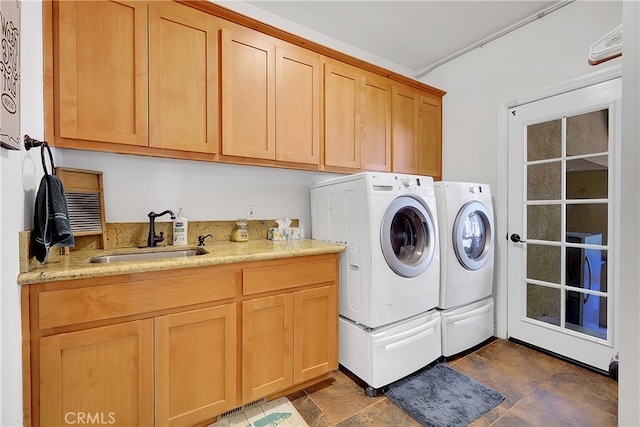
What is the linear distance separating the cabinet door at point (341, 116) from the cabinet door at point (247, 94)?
46 cm

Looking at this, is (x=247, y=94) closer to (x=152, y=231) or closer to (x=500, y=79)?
(x=152, y=231)

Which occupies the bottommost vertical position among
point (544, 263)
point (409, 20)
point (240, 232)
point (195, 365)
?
point (195, 365)

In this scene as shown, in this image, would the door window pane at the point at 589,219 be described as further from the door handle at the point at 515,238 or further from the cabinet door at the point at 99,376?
→ the cabinet door at the point at 99,376

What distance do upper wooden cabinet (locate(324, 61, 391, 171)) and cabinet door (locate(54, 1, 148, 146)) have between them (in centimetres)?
122

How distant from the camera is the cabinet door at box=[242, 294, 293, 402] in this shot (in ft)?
5.12

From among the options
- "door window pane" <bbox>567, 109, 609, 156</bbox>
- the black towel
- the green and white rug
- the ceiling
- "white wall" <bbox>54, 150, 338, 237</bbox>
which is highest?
the ceiling

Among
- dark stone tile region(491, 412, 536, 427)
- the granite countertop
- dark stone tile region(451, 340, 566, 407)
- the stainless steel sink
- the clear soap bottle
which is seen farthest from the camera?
the clear soap bottle

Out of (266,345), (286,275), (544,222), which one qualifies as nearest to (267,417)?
(266,345)

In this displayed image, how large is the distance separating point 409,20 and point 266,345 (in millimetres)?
2687

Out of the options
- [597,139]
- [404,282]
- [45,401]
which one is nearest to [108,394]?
[45,401]

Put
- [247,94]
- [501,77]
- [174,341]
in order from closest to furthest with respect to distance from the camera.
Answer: [174,341]
[247,94]
[501,77]

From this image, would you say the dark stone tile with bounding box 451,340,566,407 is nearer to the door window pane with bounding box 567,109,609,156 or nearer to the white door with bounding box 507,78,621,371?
the white door with bounding box 507,78,621,371

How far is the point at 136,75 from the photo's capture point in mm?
1549

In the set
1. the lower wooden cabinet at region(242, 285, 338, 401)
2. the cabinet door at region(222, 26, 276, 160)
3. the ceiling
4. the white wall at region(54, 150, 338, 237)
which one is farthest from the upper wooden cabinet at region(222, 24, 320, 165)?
the lower wooden cabinet at region(242, 285, 338, 401)
